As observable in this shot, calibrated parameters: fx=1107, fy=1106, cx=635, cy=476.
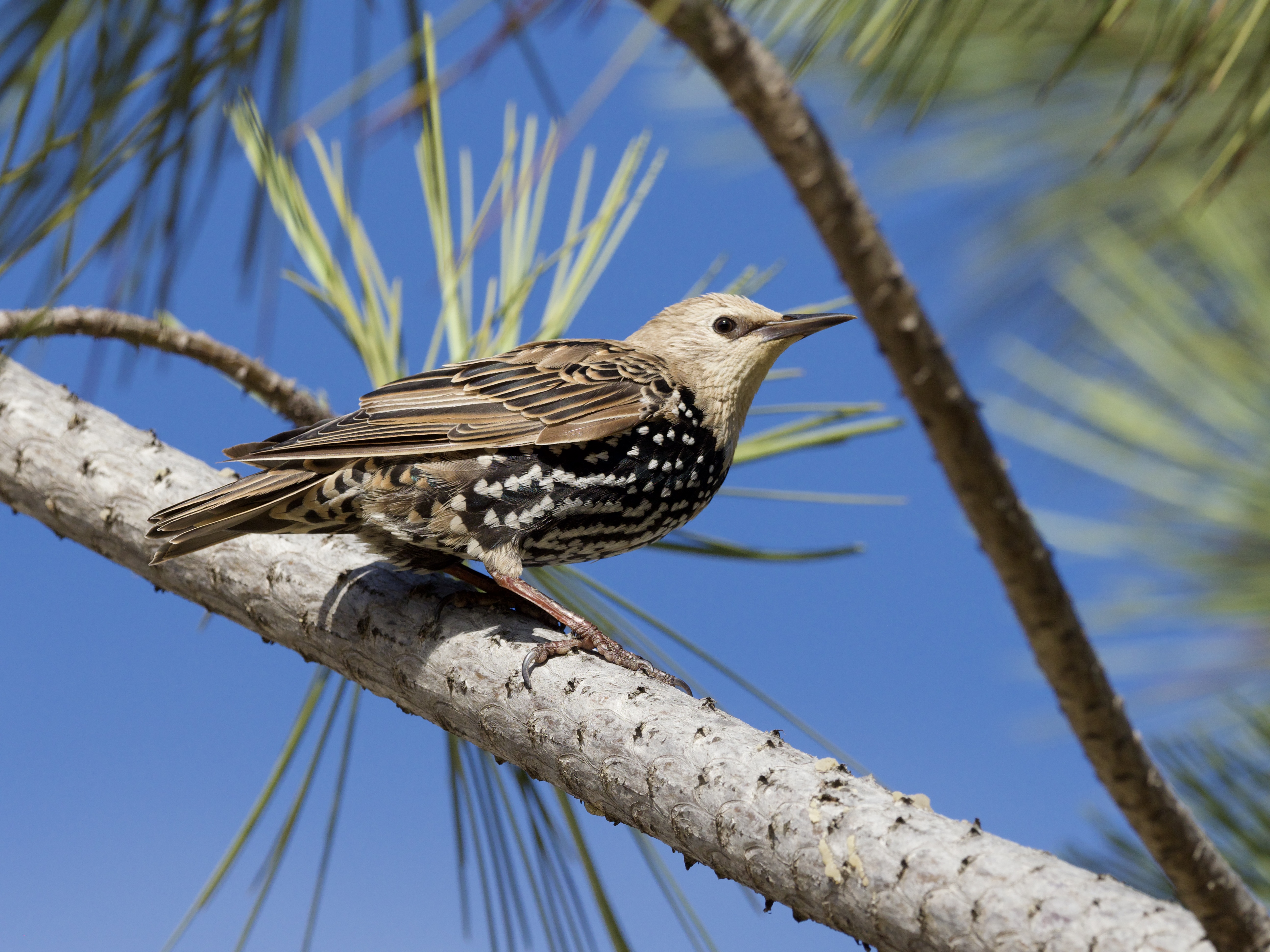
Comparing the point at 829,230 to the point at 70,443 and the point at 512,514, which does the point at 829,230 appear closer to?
the point at 512,514

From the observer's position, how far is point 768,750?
5.45ft

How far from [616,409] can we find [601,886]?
1072mm

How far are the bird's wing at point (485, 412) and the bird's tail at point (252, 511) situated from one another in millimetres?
52

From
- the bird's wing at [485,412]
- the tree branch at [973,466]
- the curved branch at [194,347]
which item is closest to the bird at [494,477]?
the bird's wing at [485,412]

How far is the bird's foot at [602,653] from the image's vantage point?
1992 mm

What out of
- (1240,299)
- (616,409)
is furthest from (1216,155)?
(616,409)

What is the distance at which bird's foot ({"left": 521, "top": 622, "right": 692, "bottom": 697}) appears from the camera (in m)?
1.99

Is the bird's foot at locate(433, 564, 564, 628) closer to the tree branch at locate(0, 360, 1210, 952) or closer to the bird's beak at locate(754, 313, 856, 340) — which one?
the tree branch at locate(0, 360, 1210, 952)

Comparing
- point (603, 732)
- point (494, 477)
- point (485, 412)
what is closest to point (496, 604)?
point (494, 477)

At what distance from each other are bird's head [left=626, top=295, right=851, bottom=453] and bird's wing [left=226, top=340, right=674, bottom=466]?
12cm

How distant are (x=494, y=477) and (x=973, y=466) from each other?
110 cm

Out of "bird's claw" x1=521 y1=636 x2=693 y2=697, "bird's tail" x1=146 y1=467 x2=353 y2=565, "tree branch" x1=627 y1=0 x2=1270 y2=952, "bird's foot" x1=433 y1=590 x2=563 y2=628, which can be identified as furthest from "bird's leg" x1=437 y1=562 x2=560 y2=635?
"tree branch" x1=627 y1=0 x2=1270 y2=952

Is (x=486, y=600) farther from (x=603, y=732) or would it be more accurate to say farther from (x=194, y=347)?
(x=194, y=347)

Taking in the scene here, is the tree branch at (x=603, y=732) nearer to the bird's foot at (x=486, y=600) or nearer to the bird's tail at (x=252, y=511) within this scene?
the bird's foot at (x=486, y=600)
